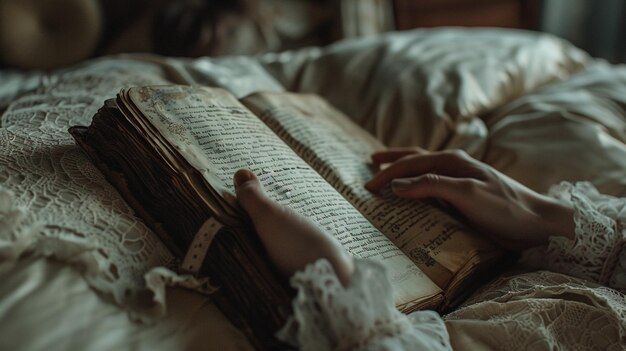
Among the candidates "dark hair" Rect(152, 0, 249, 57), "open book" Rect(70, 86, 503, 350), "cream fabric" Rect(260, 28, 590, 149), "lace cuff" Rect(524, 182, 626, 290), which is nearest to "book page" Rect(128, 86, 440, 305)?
"open book" Rect(70, 86, 503, 350)

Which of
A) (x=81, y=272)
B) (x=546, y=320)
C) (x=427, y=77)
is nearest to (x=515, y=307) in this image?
(x=546, y=320)

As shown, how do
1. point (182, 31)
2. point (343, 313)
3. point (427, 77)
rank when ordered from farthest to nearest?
point (182, 31)
point (427, 77)
point (343, 313)

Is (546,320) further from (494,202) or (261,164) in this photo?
(261,164)

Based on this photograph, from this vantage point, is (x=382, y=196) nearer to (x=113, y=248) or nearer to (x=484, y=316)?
(x=484, y=316)

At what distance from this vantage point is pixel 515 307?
2.06ft

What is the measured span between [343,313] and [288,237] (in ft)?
0.32

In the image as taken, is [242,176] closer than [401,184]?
Yes


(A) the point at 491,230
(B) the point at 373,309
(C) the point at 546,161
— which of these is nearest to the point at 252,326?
(B) the point at 373,309

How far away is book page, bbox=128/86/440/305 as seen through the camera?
0.65 m

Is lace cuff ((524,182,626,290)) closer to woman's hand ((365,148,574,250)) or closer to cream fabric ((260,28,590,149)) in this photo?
woman's hand ((365,148,574,250))

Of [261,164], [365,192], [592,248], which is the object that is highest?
[261,164]

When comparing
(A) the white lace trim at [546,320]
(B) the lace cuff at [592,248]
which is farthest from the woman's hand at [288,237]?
(B) the lace cuff at [592,248]

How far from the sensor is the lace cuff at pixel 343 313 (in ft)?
1.67

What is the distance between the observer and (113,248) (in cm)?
56
